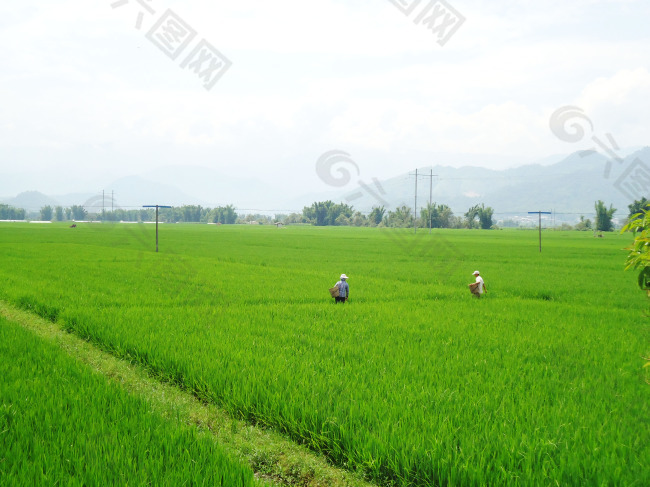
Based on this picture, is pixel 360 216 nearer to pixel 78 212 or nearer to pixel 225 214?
pixel 225 214

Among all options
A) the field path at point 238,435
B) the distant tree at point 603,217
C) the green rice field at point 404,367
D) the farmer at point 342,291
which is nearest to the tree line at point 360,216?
the distant tree at point 603,217

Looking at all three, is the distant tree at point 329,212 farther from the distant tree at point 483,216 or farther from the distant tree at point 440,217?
the distant tree at point 483,216

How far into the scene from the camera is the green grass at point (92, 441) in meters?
3.37

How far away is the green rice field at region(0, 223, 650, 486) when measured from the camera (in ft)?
12.2

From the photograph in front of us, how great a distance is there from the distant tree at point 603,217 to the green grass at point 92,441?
317 ft

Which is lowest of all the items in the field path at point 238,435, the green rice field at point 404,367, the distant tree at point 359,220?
the field path at point 238,435

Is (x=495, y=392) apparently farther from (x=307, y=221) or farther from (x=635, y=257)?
(x=307, y=221)

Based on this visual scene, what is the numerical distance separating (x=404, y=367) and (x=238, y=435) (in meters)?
2.31

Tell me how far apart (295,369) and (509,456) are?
2713 millimetres

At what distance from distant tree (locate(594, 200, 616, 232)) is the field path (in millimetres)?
95837

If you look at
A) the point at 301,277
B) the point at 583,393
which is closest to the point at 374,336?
the point at 583,393

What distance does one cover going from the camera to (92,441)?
150 inches

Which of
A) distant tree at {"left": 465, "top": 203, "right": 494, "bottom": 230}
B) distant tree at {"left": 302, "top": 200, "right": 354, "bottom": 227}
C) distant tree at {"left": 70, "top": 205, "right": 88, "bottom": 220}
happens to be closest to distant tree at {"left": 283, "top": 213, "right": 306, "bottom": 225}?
distant tree at {"left": 302, "top": 200, "right": 354, "bottom": 227}

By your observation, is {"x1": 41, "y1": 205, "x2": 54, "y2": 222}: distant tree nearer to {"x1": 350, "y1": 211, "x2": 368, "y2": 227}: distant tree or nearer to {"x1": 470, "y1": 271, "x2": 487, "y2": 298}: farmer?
{"x1": 350, "y1": 211, "x2": 368, "y2": 227}: distant tree
